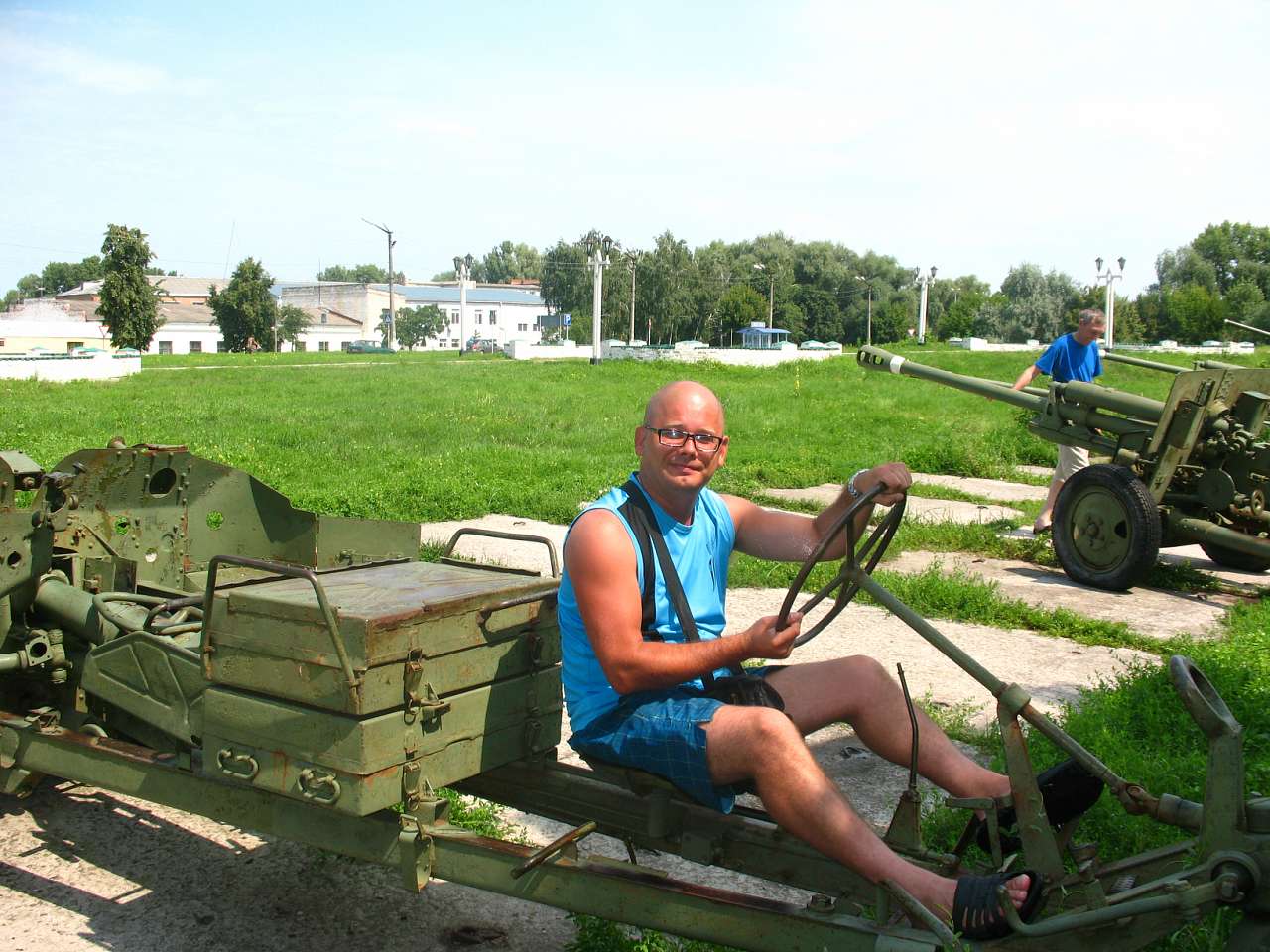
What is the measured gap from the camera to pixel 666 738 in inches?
124

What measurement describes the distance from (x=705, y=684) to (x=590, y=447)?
1217 cm

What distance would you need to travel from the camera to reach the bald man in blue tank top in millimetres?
2945

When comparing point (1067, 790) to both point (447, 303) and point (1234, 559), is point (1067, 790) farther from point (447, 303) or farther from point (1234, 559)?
point (447, 303)

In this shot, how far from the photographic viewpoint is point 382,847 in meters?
3.28

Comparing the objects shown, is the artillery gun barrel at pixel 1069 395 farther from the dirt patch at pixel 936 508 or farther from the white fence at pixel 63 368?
the white fence at pixel 63 368

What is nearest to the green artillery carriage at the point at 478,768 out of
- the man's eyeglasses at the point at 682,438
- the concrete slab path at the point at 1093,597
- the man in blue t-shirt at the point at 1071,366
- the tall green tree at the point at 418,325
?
the man's eyeglasses at the point at 682,438

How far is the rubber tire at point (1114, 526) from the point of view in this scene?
26.7 feet

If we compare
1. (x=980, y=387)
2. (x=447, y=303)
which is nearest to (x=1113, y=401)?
(x=980, y=387)

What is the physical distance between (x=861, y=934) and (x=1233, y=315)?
78029 millimetres

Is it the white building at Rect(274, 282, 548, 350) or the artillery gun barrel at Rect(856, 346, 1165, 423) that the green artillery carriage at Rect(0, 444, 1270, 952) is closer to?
the artillery gun barrel at Rect(856, 346, 1165, 423)

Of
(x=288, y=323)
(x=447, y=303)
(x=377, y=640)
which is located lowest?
(x=377, y=640)

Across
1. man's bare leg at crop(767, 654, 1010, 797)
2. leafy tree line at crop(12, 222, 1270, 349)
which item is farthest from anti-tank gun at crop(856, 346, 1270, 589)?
leafy tree line at crop(12, 222, 1270, 349)

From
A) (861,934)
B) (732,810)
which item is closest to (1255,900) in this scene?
(861,934)

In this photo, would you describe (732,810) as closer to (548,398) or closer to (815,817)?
(815,817)
